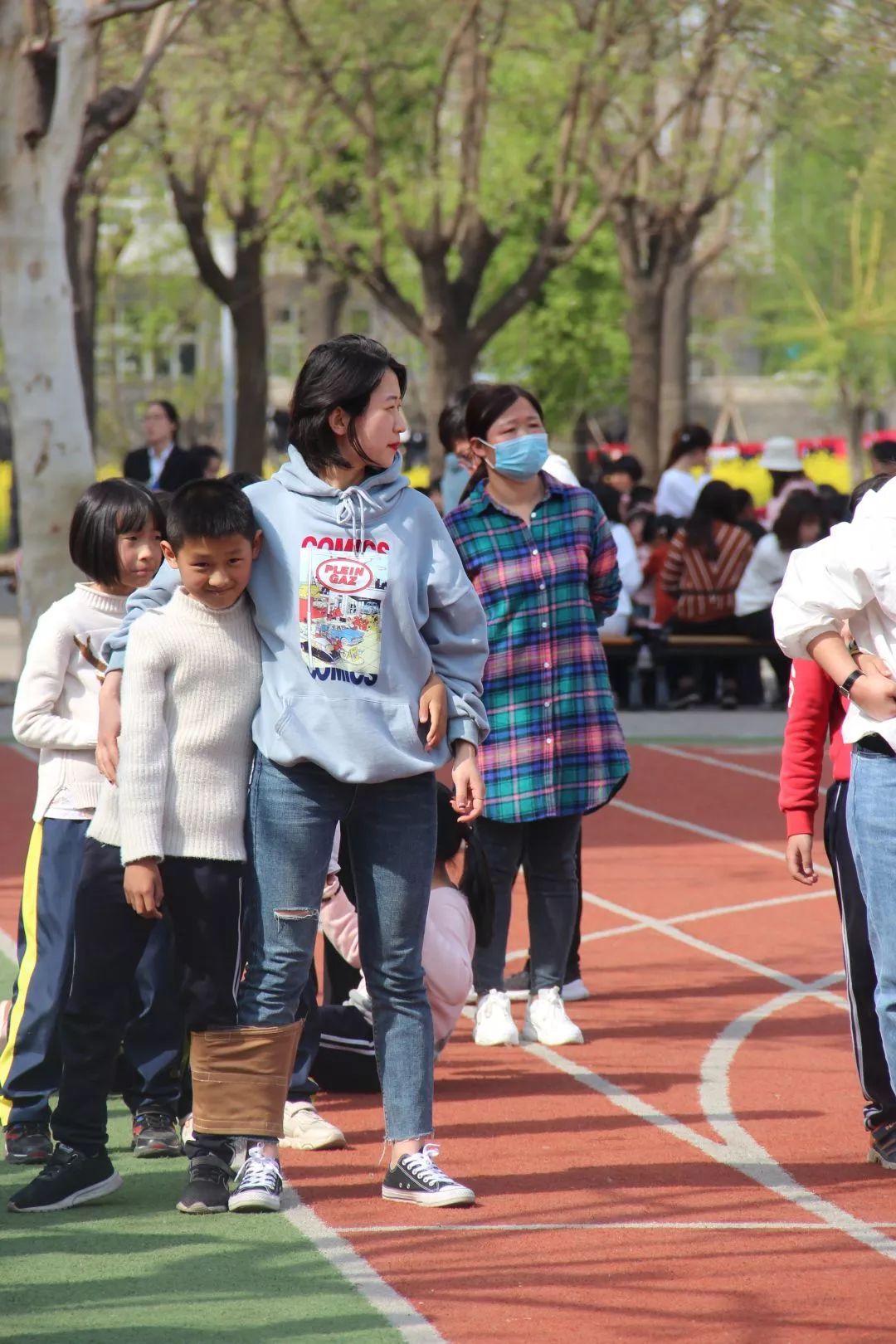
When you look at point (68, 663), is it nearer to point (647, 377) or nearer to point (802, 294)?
point (647, 377)

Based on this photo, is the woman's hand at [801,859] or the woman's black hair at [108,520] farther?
the woman's black hair at [108,520]

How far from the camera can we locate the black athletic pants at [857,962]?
545 cm

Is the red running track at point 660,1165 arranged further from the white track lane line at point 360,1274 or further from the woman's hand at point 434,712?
the woman's hand at point 434,712

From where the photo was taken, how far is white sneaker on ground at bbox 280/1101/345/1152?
5.67 m

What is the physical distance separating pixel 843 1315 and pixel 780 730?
10.4 m

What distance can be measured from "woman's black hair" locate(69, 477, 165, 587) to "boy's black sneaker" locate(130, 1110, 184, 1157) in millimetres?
1430

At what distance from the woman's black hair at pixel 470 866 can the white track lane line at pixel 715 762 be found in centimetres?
621

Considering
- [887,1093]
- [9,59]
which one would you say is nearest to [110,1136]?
[887,1093]

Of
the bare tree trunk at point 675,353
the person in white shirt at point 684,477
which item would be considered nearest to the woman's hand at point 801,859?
the person in white shirt at point 684,477

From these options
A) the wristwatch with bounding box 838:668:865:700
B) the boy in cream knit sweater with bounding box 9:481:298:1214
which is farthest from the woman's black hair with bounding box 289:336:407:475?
the wristwatch with bounding box 838:668:865:700

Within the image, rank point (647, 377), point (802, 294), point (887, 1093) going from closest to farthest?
point (887, 1093), point (647, 377), point (802, 294)

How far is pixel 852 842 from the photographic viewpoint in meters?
4.95

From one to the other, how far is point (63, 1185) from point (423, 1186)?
2.83 feet

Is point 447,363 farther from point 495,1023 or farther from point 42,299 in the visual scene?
point 495,1023
